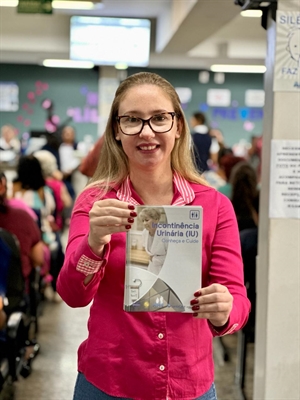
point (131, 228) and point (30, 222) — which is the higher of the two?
point (131, 228)

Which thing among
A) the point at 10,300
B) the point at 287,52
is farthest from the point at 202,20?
the point at 287,52

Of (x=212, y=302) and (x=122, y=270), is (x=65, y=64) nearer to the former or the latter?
(x=122, y=270)

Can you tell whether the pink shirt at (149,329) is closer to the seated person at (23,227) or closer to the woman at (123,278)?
the woman at (123,278)

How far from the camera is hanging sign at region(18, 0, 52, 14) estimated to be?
8172 millimetres

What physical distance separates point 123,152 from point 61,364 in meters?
3.65

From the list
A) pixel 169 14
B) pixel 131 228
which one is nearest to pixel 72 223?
pixel 131 228

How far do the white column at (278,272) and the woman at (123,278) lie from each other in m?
1.28

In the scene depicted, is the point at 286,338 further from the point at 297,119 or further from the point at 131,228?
the point at 131,228

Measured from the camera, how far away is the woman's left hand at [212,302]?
1402mm

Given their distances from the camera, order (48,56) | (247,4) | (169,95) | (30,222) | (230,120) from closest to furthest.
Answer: (169,95) → (247,4) → (30,222) → (48,56) → (230,120)

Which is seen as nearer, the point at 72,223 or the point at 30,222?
the point at 72,223

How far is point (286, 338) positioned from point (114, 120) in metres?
1.63

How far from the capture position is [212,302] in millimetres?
1403

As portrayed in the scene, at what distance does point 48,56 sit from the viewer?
1302 centimetres
